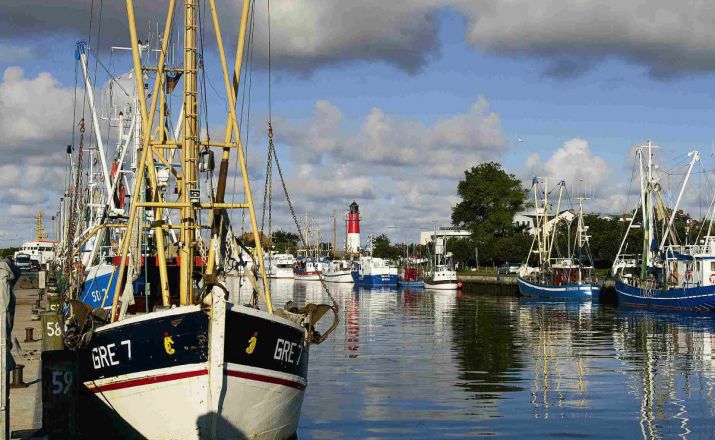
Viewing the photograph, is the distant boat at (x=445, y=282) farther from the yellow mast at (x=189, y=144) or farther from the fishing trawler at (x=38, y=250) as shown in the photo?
the yellow mast at (x=189, y=144)

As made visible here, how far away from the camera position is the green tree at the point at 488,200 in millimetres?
151000

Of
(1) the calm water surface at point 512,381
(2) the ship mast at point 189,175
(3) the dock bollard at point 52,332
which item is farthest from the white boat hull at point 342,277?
(2) the ship mast at point 189,175

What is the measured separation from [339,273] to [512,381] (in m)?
112

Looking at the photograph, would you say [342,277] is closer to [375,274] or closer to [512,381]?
[375,274]

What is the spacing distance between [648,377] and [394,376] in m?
8.73

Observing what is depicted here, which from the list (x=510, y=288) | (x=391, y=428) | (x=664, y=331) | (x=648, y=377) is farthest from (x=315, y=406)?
(x=510, y=288)

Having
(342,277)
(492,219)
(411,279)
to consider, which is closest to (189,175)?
(411,279)

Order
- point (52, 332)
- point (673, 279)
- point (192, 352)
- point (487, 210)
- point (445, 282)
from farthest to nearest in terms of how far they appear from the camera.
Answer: point (487, 210) < point (445, 282) < point (673, 279) < point (52, 332) < point (192, 352)

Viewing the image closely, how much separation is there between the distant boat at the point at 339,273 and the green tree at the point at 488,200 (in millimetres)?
21537

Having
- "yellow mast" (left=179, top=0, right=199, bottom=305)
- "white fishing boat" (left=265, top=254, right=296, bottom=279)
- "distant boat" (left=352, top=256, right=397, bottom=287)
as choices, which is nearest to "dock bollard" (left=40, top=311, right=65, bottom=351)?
"yellow mast" (left=179, top=0, right=199, bottom=305)

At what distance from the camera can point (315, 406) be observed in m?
26.1

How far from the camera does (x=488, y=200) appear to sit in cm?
15312

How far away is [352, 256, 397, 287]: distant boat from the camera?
Result: 130 meters

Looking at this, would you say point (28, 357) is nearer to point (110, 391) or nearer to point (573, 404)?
point (110, 391)
